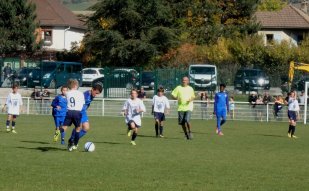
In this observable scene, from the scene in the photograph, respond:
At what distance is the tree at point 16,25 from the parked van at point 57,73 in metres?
18.8

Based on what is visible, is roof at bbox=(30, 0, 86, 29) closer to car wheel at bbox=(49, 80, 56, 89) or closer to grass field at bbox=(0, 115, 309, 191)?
car wheel at bbox=(49, 80, 56, 89)

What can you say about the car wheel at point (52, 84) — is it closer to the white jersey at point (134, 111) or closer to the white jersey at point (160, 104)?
the white jersey at point (160, 104)

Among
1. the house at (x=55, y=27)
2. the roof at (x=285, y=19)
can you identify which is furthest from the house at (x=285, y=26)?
the house at (x=55, y=27)

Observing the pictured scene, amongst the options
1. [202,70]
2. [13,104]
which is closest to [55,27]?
[202,70]

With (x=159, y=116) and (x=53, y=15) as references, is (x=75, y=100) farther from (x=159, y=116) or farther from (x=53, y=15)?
(x=53, y=15)

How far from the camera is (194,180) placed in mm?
13898

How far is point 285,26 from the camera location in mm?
85875

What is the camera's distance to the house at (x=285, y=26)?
85.6 m

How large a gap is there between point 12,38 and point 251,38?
21.9 m

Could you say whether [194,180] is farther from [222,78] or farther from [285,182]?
[222,78]

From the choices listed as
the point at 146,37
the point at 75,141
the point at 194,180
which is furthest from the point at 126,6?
the point at 194,180

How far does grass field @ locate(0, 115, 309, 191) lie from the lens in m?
13.3

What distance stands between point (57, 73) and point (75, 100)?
113 feet

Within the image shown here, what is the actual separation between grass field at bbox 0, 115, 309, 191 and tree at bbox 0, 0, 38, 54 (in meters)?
47.5
